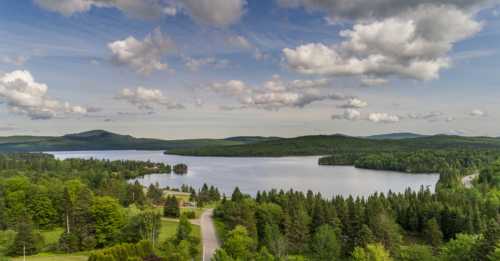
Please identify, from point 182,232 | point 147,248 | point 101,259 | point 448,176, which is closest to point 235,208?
point 182,232

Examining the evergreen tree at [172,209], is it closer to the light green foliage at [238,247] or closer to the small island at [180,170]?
the light green foliage at [238,247]

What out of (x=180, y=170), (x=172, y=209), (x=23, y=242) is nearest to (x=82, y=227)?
(x=23, y=242)

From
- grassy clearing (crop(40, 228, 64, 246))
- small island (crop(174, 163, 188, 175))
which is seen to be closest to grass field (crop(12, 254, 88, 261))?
grassy clearing (crop(40, 228, 64, 246))

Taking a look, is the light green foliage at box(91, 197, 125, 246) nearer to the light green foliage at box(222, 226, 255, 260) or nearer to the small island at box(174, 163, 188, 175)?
the light green foliage at box(222, 226, 255, 260)

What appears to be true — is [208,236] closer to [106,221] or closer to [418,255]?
[106,221]

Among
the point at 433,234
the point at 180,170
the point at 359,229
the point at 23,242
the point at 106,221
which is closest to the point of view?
the point at 23,242

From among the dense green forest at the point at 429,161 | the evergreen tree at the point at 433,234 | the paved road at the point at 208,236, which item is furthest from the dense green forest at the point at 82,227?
the dense green forest at the point at 429,161
